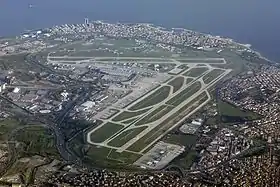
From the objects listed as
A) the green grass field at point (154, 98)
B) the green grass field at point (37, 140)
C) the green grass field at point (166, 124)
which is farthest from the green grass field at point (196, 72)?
the green grass field at point (37, 140)

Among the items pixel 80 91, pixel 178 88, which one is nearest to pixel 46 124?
pixel 80 91

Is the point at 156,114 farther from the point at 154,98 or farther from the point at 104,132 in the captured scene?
the point at 104,132

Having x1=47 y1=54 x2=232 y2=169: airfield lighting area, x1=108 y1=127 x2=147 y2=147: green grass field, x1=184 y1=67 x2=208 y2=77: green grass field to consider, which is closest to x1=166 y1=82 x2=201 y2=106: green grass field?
x1=47 y1=54 x2=232 y2=169: airfield lighting area

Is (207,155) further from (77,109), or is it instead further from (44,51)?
(44,51)

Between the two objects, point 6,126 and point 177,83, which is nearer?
point 6,126

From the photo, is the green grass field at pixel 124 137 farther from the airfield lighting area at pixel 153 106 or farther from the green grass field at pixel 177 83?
the green grass field at pixel 177 83

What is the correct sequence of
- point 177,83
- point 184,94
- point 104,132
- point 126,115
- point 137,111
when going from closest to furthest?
point 104,132, point 126,115, point 137,111, point 184,94, point 177,83

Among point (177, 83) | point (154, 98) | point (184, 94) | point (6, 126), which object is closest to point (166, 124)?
point (154, 98)
